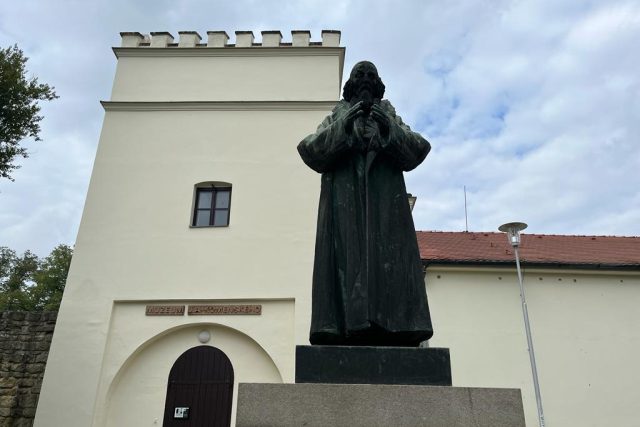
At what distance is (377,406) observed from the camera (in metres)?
2.64

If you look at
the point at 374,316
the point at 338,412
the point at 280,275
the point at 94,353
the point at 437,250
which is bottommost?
the point at 338,412

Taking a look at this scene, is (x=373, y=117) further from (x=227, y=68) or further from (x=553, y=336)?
(x=227, y=68)

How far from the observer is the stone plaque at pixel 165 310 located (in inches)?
450

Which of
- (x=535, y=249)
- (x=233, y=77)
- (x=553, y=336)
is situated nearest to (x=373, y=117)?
(x=553, y=336)

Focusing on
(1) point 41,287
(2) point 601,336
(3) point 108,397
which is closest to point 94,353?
(3) point 108,397

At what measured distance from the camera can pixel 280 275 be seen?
1166cm

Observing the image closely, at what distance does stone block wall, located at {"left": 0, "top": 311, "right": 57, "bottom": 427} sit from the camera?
1139cm

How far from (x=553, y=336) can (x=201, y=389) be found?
786cm

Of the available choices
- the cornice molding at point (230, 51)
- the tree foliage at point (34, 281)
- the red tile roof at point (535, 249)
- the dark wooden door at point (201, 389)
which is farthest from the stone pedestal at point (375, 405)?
the tree foliage at point (34, 281)

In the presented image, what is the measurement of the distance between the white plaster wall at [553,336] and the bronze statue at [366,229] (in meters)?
8.62

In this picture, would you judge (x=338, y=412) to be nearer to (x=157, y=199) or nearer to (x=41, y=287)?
(x=157, y=199)

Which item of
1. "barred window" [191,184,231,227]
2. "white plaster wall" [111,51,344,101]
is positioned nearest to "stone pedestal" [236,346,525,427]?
"barred window" [191,184,231,227]

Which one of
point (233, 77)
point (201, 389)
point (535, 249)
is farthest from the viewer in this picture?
point (233, 77)

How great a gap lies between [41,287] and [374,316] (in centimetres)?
2954
